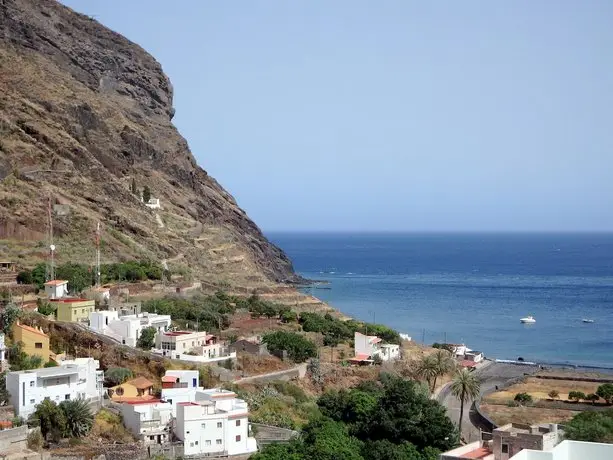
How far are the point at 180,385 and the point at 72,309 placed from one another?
403 inches

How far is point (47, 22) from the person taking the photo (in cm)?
10581

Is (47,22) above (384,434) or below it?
above

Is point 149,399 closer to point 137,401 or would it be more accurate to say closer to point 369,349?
point 137,401

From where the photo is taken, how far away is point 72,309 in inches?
1959

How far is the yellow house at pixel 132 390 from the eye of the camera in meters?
40.8

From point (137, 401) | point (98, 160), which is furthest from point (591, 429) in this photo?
point (98, 160)

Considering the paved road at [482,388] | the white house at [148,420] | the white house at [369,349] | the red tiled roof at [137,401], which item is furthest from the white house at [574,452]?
the white house at [369,349]

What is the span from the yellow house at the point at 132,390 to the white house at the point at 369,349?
663 inches

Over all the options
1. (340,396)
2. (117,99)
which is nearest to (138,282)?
(340,396)

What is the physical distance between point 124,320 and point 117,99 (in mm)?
64850

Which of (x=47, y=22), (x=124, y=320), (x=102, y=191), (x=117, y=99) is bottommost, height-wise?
(x=124, y=320)

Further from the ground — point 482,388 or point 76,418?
point 76,418

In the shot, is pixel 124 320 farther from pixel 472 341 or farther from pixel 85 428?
pixel 472 341

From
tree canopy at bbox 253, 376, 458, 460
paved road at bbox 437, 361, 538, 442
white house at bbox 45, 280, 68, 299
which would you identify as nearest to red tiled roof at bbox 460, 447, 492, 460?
tree canopy at bbox 253, 376, 458, 460
